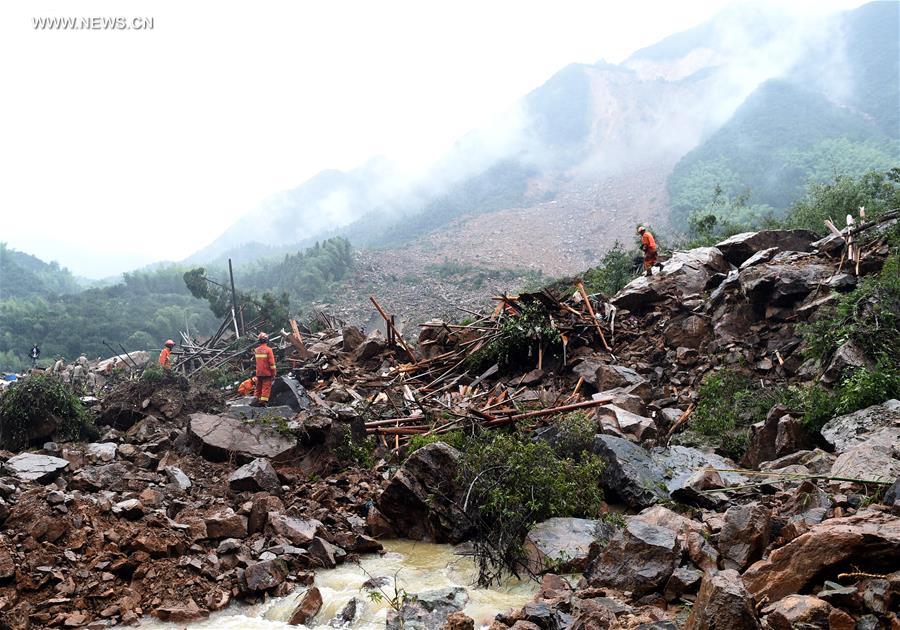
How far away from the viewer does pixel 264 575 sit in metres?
4.98

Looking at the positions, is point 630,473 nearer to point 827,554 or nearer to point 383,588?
point 383,588

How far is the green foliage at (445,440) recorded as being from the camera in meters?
7.38

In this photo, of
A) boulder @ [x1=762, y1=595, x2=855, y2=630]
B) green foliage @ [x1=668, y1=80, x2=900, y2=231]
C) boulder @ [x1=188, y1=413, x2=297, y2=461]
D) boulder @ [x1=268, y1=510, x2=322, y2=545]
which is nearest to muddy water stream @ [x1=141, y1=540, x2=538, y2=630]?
boulder @ [x1=268, y1=510, x2=322, y2=545]

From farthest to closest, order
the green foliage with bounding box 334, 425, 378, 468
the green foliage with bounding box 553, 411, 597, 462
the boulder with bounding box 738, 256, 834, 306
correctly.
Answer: the boulder with bounding box 738, 256, 834, 306 → the green foliage with bounding box 334, 425, 378, 468 → the green foliage with bounding box 553, 411, 597, 462

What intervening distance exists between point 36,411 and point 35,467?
7.93ft

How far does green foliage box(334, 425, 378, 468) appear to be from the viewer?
795cm

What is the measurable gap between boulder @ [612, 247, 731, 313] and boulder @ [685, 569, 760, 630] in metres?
9.09

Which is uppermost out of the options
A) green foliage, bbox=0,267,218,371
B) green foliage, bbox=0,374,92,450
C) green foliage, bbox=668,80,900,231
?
green foliage, bbox=0,267,218,371

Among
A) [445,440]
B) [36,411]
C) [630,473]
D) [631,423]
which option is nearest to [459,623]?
[630,473]

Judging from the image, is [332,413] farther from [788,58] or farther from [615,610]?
[788,58]

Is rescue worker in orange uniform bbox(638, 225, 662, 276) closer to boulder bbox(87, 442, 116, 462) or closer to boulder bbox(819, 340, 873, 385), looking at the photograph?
boulder bbox(819, 340, 873, 385)

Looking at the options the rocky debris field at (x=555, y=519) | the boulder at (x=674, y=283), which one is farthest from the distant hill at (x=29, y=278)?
the boulder at (x=674, y=283)

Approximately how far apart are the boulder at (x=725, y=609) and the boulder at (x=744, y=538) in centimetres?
102

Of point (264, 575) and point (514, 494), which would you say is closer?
point (264, 575)
